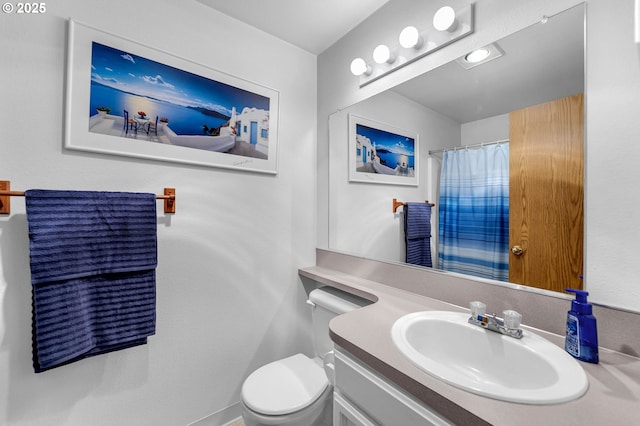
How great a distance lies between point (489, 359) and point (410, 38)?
136 cm

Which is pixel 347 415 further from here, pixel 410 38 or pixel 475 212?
pixel 410 38

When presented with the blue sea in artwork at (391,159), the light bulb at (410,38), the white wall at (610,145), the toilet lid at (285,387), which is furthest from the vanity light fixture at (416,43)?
the toilet lid at (285,387)

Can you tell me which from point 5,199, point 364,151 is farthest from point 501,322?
point 5,199

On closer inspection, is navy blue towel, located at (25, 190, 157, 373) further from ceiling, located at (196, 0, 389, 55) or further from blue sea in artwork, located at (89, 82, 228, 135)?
ceiling, located at (196, 0, 389, 55)

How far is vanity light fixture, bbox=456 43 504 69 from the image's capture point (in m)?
1.04

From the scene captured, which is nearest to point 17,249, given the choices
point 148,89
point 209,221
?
point 209,221

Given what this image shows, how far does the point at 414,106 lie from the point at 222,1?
117cm

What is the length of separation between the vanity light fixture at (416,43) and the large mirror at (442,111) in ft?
0.36

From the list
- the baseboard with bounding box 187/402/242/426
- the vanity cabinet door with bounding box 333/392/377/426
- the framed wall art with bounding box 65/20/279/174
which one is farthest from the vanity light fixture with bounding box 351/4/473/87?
the baseboard with bounding box 187/402/242/426

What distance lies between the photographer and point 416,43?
1.25m

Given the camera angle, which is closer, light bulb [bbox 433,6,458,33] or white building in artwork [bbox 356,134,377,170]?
light bulb [bbox 433,6,458,33]

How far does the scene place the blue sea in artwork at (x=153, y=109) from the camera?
1.17m

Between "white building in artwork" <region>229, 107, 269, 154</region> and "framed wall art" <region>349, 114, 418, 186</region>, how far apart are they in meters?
0.54

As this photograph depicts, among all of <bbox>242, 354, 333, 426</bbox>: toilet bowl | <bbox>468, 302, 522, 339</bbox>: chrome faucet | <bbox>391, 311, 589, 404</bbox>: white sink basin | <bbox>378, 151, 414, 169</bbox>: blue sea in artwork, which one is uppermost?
<bbox>378, 151, 414, 169</bbox>: blue sea in artwork
